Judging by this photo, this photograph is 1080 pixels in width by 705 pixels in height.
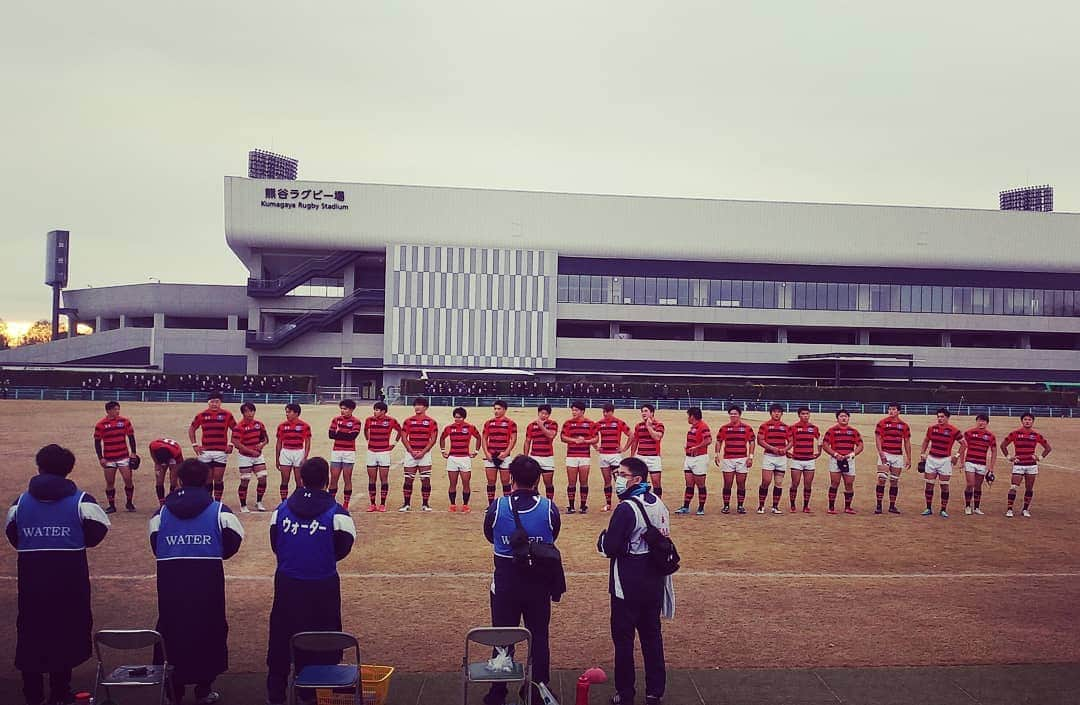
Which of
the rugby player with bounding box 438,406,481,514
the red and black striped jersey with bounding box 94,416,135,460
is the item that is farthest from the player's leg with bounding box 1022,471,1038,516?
the red and black striped jersey with bounding box 94,416,135,460

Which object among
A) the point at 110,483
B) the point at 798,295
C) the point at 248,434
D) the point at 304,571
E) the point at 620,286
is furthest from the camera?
the point at 798,295

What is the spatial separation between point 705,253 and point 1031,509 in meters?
53.1

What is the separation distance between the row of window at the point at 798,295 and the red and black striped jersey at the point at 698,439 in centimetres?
5403

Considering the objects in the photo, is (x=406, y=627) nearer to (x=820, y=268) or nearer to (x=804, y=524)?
(x=804, y=524)

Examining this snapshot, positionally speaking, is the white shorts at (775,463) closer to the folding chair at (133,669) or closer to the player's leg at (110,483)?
the folding chair at (133,669)

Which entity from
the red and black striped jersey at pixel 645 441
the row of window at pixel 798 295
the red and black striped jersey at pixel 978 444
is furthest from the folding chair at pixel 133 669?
the row of window at pixel 798 295

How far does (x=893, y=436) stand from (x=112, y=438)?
1551 centimetres

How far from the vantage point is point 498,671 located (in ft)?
18.8

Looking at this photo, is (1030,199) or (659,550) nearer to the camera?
(659,550)

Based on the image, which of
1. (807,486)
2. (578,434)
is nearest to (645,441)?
(578,434)

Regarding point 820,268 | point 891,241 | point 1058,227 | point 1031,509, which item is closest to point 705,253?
point 820,268

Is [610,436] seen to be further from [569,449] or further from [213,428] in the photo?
[213,428]

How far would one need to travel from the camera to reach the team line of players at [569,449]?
14.8 m

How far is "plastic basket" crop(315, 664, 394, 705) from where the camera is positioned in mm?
5770
